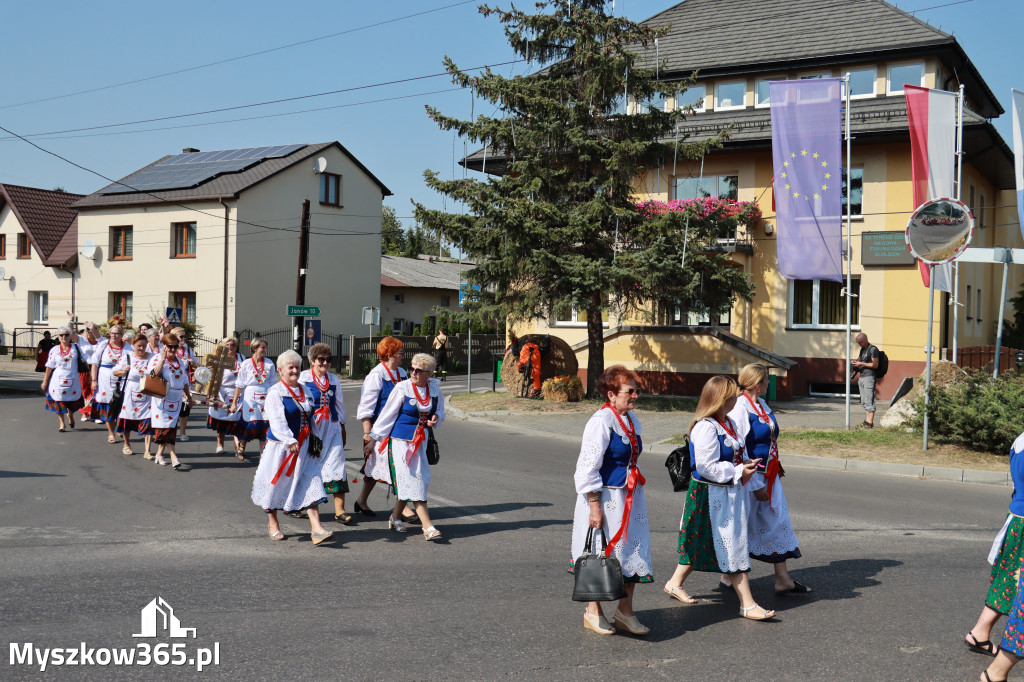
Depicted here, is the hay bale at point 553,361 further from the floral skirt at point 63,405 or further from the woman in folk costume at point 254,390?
the woman in folk costume at point 254,390

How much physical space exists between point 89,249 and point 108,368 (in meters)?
27.9

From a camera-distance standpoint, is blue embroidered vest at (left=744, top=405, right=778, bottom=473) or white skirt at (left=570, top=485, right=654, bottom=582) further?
blue embroidered vest at (left=744, top=405, right=778, bottom=473)

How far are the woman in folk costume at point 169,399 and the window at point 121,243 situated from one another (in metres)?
28.5

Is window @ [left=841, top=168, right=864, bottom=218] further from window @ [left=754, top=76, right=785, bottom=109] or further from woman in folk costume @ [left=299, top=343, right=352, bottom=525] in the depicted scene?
woman in folk costume @ [left=299, top=343, right=352, bottom=525]

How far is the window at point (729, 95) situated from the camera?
86.0 ft

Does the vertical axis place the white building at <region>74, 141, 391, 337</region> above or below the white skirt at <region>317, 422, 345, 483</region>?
above

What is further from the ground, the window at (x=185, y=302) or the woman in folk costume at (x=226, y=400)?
the window at (x=185, y=302)

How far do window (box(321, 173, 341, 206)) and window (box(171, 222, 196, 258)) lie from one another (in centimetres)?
588

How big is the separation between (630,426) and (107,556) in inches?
168

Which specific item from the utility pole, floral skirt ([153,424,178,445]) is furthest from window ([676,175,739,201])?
floral skirt ([153,424,178,445])

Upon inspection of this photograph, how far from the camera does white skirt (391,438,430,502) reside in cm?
779

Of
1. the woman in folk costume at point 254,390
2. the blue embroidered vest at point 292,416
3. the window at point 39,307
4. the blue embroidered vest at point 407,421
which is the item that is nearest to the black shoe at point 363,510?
the blue embroidered vest at point 407,421

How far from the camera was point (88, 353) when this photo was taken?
15.6 meters

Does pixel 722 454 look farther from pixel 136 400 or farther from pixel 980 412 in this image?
pixel 136 400
